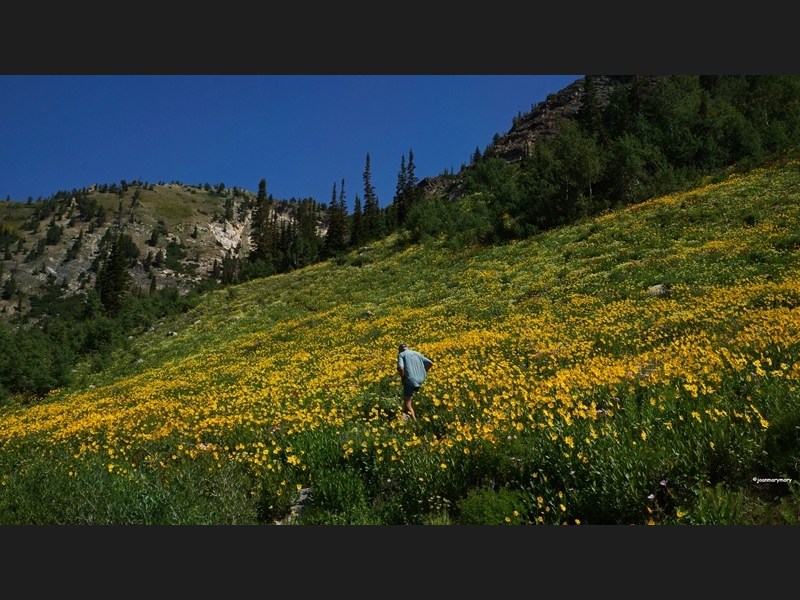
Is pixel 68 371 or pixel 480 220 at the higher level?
pixel 480 220

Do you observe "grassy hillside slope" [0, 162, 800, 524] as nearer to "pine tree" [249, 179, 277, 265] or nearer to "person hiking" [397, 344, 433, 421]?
"person hiking" [397, 344, 433, 421]

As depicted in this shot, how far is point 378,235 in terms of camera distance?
88.7 metres

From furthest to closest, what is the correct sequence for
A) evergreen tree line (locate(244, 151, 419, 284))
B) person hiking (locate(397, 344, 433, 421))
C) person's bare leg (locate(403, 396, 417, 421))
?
evergreen tree line (locate(244, 151, 419, 284))
person hiking (locate(397, 344, 433, 421))
person's bare leg (locate(403, 396, 417, 421))

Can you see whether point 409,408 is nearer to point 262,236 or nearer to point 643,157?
point 643,157

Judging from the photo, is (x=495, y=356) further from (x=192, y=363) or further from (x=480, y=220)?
(x=480, y=220)

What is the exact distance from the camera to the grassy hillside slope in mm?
4660

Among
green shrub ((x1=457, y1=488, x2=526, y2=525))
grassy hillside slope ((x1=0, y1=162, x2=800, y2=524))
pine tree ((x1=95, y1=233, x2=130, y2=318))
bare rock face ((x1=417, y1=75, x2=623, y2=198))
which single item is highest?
bare rock face ((x1=417, y1=75, x2=623, y2=198))

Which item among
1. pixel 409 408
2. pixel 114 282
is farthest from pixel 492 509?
pixel 114 282

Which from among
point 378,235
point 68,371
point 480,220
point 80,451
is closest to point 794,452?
point 80,451

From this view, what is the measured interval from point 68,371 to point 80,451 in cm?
2235

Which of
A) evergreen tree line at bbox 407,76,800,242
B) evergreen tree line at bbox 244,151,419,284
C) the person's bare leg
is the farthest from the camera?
evergreen tree line at bbox 244,151,419,284

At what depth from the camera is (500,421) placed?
21.5 ft

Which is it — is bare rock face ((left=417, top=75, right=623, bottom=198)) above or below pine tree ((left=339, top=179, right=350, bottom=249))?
above

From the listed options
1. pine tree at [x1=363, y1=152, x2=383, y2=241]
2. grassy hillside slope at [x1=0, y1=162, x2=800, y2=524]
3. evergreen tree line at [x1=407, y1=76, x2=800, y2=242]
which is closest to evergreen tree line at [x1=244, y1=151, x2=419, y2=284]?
pine tree at [x1=363, y1=152, x2=383, y2=241]
